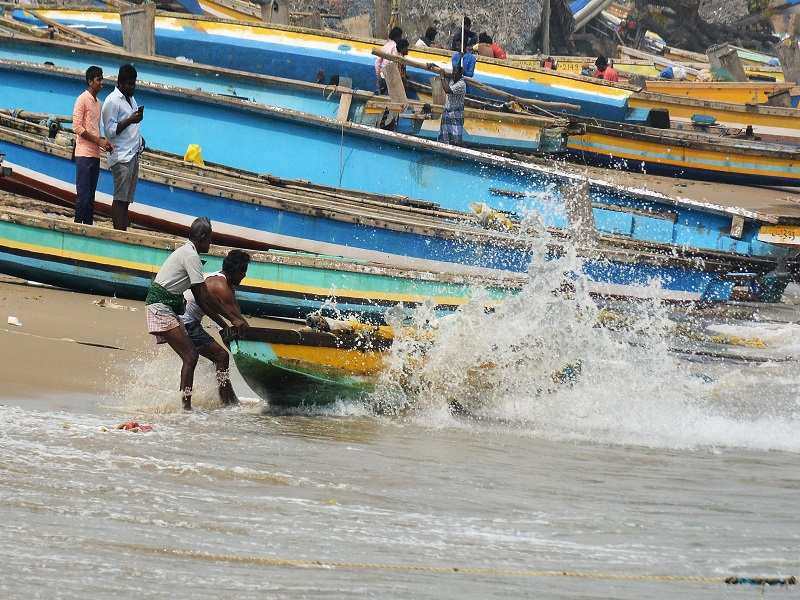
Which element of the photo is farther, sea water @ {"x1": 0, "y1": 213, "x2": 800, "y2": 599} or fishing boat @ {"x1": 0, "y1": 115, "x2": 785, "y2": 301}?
fishing boat @ {"x1": 0, "y1": 115, "x2": 785, "y2": 301}

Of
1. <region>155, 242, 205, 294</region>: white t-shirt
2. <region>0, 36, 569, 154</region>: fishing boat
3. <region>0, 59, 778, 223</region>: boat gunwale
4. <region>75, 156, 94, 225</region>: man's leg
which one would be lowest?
<region>155, 242, 205, 294</region>: white t-shirt

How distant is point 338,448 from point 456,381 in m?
1.83

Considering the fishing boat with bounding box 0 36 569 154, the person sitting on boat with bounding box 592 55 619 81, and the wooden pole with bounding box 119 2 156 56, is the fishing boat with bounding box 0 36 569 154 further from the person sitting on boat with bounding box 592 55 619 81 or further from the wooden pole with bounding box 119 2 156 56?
the person sitting on boat with bounding box 592 55 619 81

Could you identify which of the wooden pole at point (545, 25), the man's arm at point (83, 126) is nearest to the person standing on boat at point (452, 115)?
the man's arm at point (83, 126)

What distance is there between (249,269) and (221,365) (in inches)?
126

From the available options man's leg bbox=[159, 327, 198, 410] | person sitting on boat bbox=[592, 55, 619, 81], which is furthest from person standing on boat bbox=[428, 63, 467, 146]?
man's leg bbox=[159, 327, 198, 410]

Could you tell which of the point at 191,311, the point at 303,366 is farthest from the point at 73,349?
the point at 303,366

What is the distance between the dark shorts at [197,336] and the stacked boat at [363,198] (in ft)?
1.61

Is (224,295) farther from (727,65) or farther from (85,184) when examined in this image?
(727,65)

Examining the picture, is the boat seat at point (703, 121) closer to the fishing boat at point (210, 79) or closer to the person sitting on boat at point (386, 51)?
the person sitting on boat at point (386, 51)

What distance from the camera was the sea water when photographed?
5.71 m

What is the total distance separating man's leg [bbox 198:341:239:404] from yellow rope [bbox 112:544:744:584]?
11.4 ft

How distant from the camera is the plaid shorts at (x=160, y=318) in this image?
8.92 m

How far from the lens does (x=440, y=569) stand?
19.2ft
